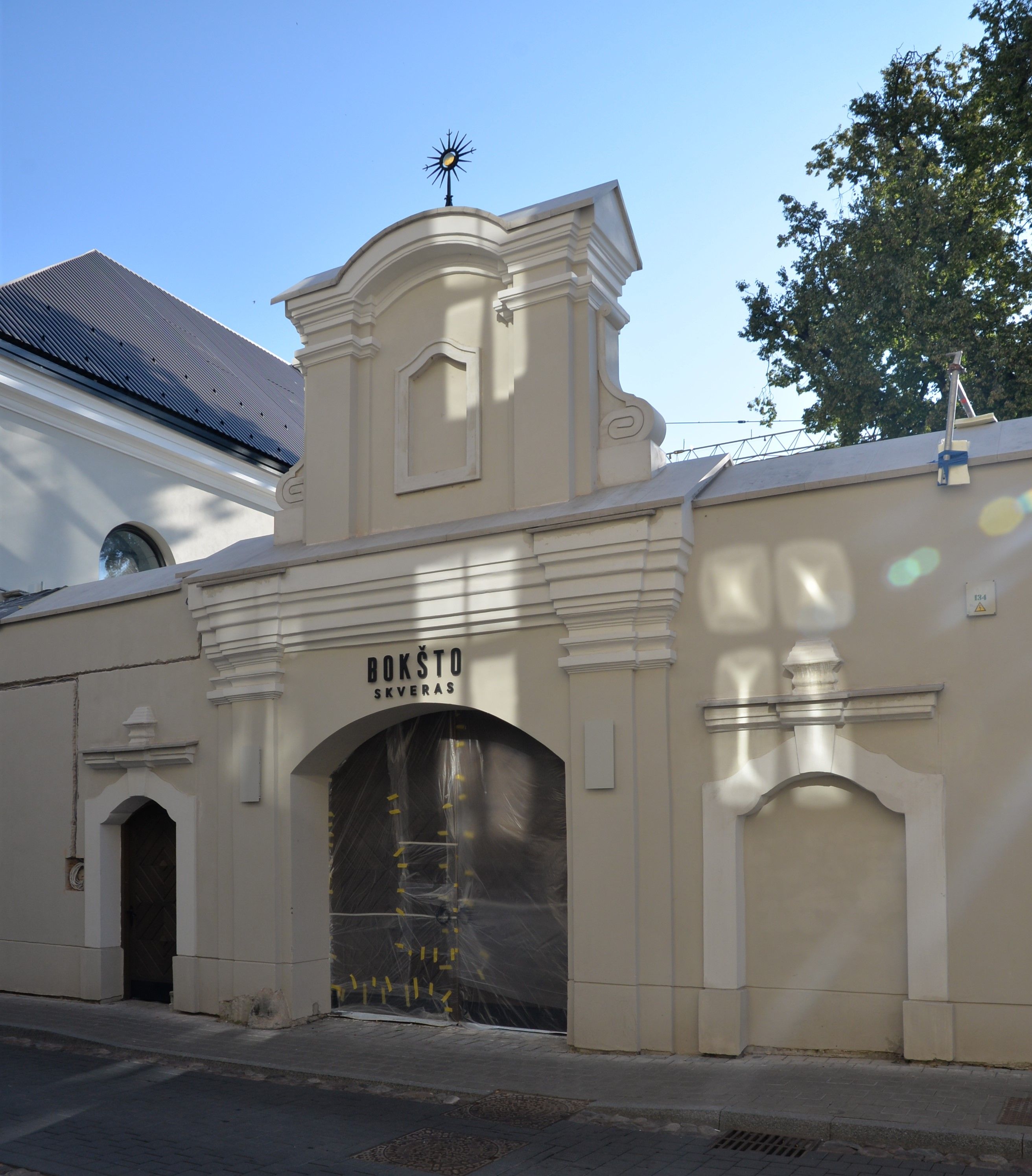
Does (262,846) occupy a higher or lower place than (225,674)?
lower

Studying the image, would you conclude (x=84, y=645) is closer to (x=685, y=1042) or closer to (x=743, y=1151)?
(x=685, y=1042)

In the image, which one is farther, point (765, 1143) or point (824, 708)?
point (824, 708)

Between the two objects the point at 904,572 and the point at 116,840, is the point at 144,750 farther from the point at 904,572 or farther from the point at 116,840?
the point at 904,572

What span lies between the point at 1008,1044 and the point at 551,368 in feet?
19.6

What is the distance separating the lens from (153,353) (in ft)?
63.2

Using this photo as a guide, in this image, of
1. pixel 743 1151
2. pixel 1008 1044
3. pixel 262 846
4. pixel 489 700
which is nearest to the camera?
pixel 743 1151

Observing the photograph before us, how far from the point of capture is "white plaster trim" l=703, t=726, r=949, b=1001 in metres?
7.48

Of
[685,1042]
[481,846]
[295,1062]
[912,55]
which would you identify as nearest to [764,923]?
[685,1042]

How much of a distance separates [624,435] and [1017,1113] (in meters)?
5.57

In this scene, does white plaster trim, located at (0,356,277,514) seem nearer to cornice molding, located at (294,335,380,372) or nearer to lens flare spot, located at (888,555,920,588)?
cornice molding, located at (294,335,380,372)

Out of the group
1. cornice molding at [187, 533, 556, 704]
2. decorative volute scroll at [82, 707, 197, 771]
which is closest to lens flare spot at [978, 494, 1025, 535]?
cornice molding at [187, 533, 556, 704]

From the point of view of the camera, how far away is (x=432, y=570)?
9664 millimetres

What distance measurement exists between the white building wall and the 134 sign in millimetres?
7840

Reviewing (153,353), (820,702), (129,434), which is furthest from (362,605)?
(153,353)
